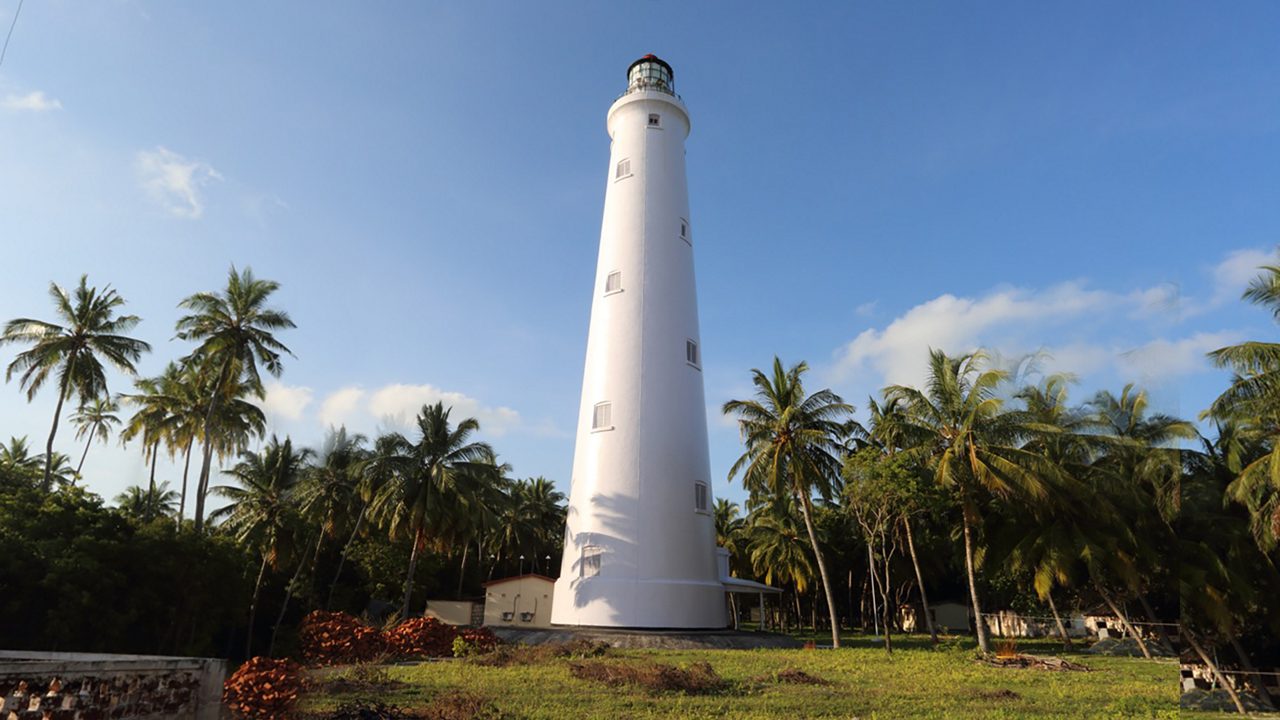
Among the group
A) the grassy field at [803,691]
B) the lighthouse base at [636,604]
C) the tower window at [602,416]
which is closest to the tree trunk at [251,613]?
the lighthouse base at [636,604]

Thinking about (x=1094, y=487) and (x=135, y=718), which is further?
(x=1094, y=487)

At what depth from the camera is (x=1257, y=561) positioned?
23.0m

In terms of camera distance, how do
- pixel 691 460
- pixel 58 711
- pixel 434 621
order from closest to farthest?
pixel 58 711 < pixel 434 621 < pixel 691 460

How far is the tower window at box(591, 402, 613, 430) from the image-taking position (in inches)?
810

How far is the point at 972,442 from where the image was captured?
915 inches

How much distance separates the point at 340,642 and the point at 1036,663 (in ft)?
59.6

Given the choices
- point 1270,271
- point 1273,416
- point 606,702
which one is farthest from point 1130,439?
point 606,702

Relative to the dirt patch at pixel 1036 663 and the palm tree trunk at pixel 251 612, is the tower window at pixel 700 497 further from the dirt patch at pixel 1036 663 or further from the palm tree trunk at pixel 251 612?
the palm tree trunk at pixel 251 612

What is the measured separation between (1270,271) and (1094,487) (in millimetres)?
10052

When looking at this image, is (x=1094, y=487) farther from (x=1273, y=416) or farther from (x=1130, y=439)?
(x=1273, y=416)

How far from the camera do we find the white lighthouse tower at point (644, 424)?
19.3 metres

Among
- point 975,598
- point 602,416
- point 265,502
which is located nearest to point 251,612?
point 265,502

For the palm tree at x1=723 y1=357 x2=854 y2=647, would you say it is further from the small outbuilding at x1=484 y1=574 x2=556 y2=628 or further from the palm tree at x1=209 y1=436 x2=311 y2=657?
the palm tree at x1=209 y1=436 x2=311 y2=657

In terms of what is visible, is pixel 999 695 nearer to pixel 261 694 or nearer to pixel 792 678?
pixel 792 678
